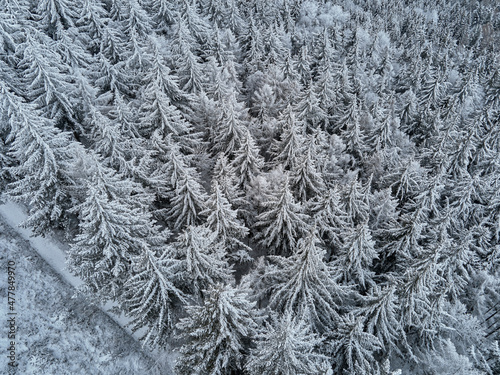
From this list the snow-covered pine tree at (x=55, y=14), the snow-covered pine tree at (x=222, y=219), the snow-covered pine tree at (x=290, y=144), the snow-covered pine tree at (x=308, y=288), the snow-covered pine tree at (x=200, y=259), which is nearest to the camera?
the snow-covered pine tree at (x=308, y=288)

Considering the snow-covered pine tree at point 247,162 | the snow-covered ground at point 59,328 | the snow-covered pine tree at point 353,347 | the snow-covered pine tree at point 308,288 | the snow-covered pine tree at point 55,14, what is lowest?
the snow-covered ground at point 59,328

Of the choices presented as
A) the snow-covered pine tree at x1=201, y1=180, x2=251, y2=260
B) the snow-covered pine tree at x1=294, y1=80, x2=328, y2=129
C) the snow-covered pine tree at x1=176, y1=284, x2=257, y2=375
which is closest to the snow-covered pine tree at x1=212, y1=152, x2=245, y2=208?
the snow-covered pine tree at x1=201, y1=180, x2=251, y2=260

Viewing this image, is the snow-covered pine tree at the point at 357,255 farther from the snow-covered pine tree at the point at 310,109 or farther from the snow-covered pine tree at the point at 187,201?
the snow-covered pine tree at the point at 310,109

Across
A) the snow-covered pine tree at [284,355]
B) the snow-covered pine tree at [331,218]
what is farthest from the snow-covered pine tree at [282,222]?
the snow-covered pine tree at [284,355]

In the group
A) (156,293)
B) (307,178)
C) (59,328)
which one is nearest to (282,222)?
(307,178)

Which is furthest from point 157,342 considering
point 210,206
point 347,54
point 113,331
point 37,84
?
→ point 347,54

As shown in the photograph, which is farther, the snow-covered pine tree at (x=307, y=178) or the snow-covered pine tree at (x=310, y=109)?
the snow-covered pine tree at (x=310, y=109)

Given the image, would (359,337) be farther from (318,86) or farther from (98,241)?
(318,86)
